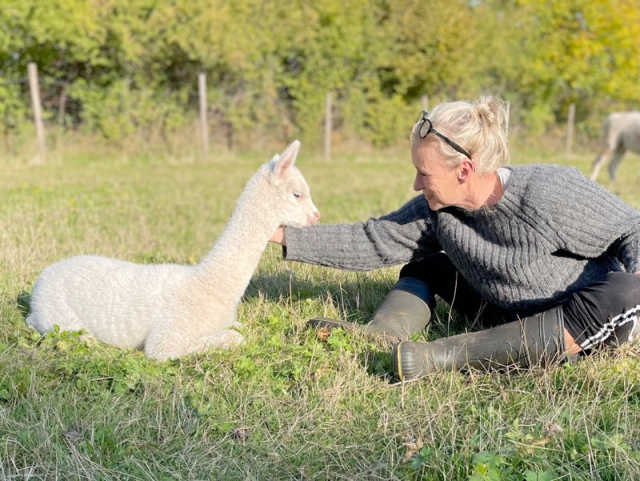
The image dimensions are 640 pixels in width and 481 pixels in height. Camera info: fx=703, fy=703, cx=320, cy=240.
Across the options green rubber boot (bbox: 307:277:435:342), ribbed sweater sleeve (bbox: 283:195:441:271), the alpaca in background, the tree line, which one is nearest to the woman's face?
ribbed sweater sleeve (bbox: 283:195:441:271)

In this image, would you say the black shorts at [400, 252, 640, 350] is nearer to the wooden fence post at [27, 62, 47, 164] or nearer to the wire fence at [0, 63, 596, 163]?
the wooden fence post at [27, 62, 47, 164]

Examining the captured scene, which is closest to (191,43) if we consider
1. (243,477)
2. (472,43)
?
(472,43)

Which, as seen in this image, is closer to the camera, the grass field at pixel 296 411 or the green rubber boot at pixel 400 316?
the grass field at pixel 296 411

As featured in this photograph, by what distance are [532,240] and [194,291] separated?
1.70 metres

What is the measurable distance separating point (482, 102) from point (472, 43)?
73.1 feet

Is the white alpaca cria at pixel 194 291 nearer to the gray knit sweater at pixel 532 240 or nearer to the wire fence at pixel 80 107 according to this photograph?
the gray knit sweater at pixel 532 240

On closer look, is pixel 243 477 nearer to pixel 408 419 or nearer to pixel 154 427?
pixel 154 427

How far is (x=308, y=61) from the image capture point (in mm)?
21172

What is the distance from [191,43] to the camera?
18469 millimetres

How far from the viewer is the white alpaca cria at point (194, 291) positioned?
3539 mm

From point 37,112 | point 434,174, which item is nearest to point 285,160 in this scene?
point 434,174

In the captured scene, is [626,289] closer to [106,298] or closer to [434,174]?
[434,174]

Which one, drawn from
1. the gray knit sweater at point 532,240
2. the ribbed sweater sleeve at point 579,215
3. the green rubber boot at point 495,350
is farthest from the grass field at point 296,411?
the ribbed sweater sleeve at point 579,215

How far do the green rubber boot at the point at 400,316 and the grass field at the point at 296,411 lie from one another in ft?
0.32
